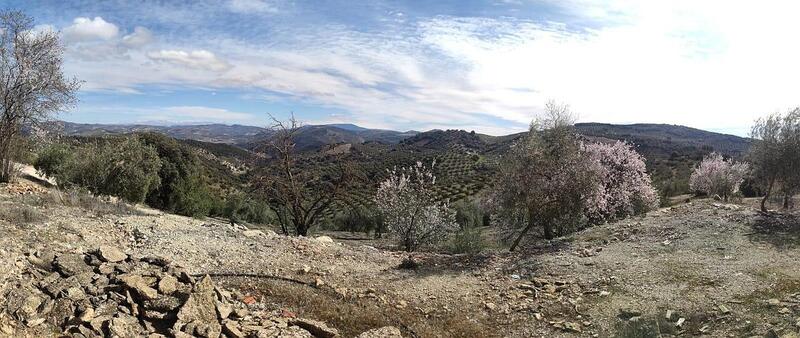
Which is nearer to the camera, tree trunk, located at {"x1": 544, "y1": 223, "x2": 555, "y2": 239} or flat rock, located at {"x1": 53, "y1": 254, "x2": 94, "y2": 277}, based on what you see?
flat rock, located at {"x1": 53, "y1": 254, "x2": 94, "y2": 277}

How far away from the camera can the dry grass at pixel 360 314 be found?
9.62 meters

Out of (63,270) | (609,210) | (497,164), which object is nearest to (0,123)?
(63,270)

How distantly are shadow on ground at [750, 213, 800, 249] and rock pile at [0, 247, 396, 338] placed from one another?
1377 centimetres

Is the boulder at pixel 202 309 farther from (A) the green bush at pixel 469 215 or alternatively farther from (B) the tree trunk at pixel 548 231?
(A) the green bush at pixel 469 215

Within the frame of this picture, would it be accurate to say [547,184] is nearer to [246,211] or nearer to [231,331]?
[231,331]

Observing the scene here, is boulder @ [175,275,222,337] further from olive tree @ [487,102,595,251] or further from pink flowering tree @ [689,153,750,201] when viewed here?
pink flowering tree @ [689,153,750,201]

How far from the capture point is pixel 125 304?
7996 mm

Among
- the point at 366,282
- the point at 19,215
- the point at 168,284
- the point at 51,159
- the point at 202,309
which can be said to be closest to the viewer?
the point at 202,309

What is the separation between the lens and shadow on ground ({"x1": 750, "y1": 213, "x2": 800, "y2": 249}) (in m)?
14.3

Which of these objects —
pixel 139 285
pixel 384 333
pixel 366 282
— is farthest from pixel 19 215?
pixel 384 333

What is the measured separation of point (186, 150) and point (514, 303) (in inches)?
1396

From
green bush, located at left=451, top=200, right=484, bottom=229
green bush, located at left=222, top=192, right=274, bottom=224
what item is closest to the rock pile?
green bush, located at left=451, top=200, right=484, bottom=229

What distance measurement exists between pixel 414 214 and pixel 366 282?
8.76m

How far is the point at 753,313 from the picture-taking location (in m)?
9.81
